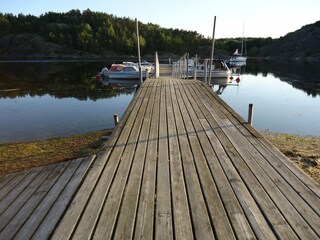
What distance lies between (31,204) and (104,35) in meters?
116

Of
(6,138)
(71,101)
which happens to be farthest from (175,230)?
(71,101)

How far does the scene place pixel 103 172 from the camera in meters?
4.20

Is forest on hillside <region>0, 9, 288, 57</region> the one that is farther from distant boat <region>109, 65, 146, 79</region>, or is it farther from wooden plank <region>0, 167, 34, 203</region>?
wooden plank <region>0, 167, 34, 203</region>

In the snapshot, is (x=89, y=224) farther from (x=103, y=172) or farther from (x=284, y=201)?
(x=284, y=201)

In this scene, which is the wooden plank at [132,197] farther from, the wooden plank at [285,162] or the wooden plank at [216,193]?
the wooden plank at [285,162]

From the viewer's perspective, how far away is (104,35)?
112 m

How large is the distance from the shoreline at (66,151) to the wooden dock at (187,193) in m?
3.34

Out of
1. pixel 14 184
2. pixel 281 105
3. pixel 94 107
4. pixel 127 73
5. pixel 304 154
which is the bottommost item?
pixel 281 105

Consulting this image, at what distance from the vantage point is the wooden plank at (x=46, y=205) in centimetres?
305

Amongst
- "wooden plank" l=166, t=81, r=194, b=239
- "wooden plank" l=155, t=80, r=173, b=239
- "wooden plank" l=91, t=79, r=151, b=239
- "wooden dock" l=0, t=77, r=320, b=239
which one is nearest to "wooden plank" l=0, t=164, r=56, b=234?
"wooden dock" l=0, t=77, r=320, b=239

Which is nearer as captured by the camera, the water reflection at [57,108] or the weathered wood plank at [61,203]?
the weathered wood plank at [61,203]

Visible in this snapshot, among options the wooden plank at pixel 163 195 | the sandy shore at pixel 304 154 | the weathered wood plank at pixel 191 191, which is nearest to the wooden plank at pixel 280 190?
the weathered wood plank at pixel 191 191

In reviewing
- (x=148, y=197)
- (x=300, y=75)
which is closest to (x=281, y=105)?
(x=148, y=197)

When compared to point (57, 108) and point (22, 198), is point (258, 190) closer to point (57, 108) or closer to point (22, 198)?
point (22, 198)
